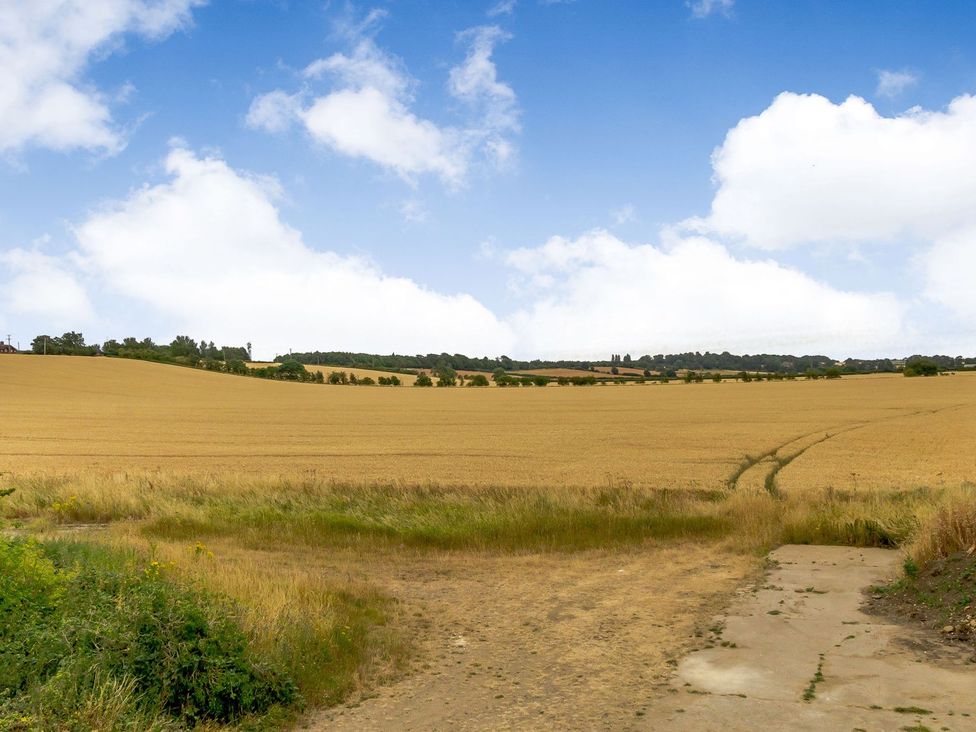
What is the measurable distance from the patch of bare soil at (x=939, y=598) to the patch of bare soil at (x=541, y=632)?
2071 mm

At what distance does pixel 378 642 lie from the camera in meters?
8.22

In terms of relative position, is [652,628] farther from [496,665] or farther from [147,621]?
[147,621]

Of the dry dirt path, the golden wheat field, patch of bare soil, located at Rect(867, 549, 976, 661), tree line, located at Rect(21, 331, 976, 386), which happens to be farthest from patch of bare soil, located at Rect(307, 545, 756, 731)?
tree line, located at Rect(21, 331, 976, 386)

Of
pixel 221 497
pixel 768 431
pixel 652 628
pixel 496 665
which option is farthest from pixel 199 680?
pixel 768 431

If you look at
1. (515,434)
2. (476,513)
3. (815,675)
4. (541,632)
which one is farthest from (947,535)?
(515,434)

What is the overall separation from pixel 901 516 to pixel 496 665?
371 inches

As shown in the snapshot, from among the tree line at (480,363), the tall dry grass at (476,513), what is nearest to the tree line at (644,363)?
the tree line at (480,363)

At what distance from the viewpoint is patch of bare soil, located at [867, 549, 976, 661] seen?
7.92 metres

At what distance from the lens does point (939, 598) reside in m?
8.80

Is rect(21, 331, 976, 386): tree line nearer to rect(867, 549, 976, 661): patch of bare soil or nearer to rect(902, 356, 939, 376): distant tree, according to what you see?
rect(902, 356, 939, 376): distant tree

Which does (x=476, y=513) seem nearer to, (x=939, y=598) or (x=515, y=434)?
(x=939, y=598)

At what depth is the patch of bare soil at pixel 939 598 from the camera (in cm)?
792

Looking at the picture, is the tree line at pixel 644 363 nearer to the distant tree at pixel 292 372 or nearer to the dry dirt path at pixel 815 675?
the distant tree at pixel 292 372

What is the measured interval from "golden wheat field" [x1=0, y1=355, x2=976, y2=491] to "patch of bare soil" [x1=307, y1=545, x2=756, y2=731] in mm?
6357
